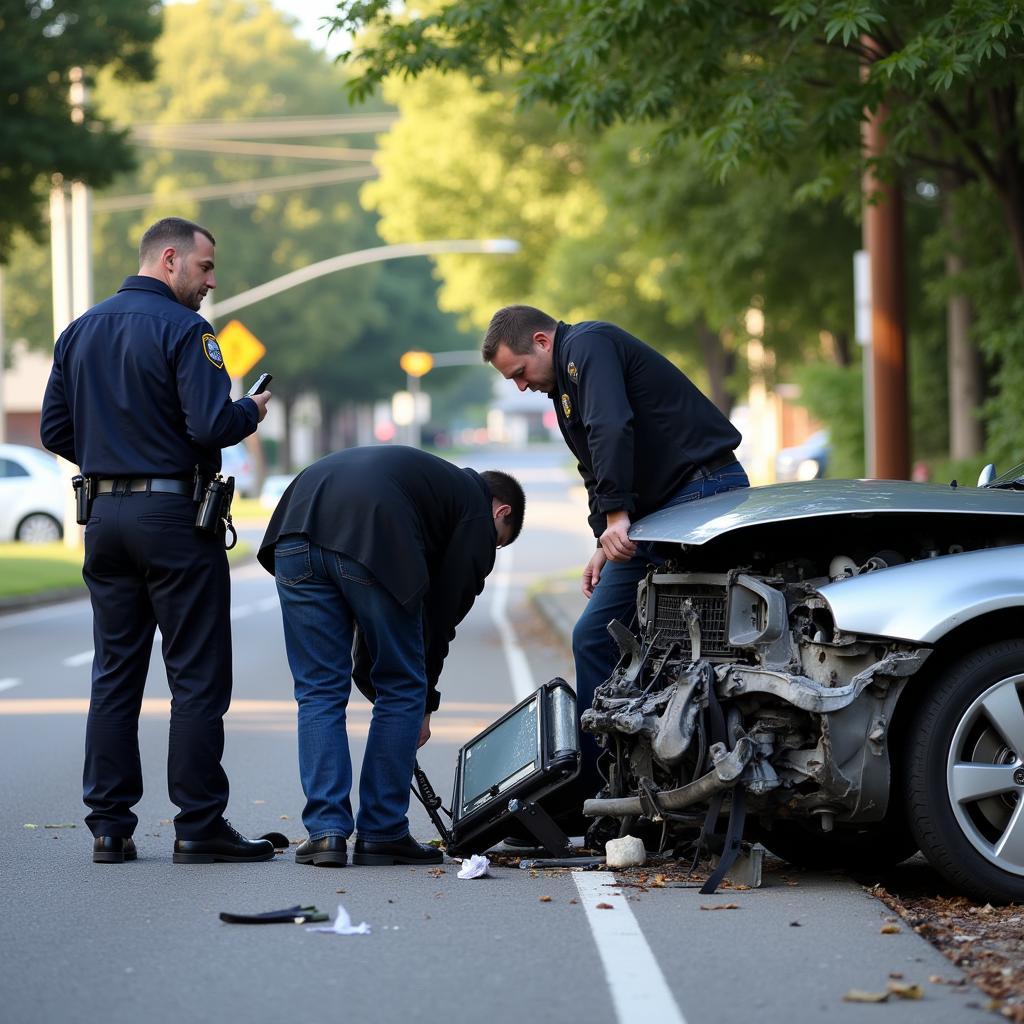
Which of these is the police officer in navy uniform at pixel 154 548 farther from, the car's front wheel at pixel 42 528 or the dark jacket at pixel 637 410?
the car's front wheel at pixel 42 528

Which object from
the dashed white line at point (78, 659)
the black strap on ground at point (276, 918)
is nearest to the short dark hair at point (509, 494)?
the black strap on ground at point (276, 918)

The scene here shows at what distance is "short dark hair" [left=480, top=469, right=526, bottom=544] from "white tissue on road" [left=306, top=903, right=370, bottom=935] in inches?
65.4

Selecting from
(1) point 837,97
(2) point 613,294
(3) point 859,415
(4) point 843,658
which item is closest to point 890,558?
(4) point 843,658

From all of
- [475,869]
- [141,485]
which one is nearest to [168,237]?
[141,485]

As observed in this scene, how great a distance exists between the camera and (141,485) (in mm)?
6027

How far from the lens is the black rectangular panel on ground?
19.0 ft

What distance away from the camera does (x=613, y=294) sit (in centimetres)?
3684

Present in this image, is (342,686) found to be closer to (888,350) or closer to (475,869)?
(475,869)

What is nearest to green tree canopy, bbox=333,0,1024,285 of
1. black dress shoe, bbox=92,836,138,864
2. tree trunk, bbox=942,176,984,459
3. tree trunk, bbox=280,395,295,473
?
black dress shoe, bbox=92,836,138,864

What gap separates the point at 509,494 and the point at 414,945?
1.91m

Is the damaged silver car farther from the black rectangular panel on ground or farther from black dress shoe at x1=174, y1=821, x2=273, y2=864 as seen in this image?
black dress shoe at x1=174, y1=821, x2=273, y2=864

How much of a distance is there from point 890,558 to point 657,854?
1.28m

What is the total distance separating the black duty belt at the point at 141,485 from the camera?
237 inches

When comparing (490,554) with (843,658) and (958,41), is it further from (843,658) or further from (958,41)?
(958,41)
